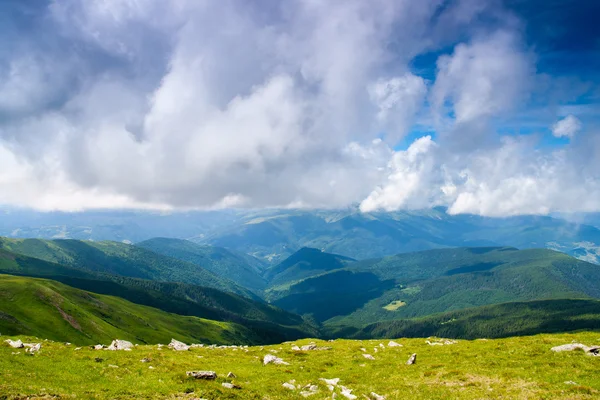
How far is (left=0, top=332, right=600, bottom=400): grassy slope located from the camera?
25141 millimetres

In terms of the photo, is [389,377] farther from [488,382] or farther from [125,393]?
[125,393]

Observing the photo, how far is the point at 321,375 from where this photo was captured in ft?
120

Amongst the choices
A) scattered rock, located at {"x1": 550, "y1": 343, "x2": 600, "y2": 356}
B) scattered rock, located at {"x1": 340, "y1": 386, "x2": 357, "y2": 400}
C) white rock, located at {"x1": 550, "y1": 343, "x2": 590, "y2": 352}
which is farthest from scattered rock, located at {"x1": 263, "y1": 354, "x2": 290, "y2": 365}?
scattered rock, located at {"x1": 550, "y1": 343, "x2": 600, "y2": 356}

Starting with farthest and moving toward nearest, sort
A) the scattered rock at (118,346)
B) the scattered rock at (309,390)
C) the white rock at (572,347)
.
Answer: the scattered rock at (118,346)
the white rock at (572,347)
the scattered rock at (309,390)

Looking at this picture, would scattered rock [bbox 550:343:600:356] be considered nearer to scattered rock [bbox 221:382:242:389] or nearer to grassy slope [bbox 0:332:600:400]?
grassy slope [bbox 0:332:600:400]

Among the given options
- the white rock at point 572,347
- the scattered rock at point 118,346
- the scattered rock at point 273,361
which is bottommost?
the scattered rock at point 118,346

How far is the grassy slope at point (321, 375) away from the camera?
82.5 feet

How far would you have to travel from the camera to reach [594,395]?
22.5 meters

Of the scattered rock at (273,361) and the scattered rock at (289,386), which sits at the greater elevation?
the scattered rock at (289,386)

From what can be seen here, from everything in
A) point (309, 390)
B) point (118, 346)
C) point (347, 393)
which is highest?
point (347, 393)

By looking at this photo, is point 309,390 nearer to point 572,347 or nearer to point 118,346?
point 572,347

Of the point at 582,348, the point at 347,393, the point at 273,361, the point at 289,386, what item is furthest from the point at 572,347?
the point at 273,361

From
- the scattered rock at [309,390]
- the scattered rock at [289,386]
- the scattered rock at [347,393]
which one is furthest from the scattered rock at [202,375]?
the scattered rock at [347,393]

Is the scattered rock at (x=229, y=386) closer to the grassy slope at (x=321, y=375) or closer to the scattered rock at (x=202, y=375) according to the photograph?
the grassy slope at (x=321, y=375)
